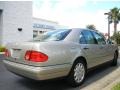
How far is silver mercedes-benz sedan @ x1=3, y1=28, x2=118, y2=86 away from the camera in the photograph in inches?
159

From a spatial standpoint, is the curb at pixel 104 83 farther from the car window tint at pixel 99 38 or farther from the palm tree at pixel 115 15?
the palm tree at pixel 115 15

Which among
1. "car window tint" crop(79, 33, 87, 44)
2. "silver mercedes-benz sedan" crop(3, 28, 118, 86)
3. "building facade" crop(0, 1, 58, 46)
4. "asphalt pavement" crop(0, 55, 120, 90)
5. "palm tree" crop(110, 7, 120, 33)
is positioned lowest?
"asphalt pavement" crop(0, 55, 120, 90)

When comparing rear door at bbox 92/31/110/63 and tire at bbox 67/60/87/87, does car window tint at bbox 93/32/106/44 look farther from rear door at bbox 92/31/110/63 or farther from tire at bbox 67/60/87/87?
tire at bbox 67/60/87/87

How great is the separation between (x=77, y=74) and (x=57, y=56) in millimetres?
1001

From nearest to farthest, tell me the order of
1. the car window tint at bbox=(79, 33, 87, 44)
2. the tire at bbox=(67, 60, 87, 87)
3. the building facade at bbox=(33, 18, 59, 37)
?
1. the tire at bbox=(67, 60, 87, 87)
2. the car window tint at bbox=(79, 33, 87, 44)
3. the building facade at bbox=(33, 18, 59, 37)

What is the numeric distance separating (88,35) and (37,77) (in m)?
2.36

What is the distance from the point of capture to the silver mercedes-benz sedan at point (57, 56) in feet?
13.2

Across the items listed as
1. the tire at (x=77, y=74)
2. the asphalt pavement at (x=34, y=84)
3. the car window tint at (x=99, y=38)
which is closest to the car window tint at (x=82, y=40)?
the tire at (x=77, y=74)

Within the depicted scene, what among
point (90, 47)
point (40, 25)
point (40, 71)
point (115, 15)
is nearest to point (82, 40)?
point (90, 47)

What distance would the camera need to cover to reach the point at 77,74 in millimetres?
4934

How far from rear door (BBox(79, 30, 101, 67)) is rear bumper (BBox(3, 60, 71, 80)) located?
0.93 meters

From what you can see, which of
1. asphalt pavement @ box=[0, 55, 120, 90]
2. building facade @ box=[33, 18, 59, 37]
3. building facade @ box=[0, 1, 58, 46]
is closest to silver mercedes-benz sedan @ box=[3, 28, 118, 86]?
asphalt pavement @ box=[0, 55, 120, 90]

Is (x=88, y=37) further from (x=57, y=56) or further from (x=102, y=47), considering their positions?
(x=57, y=56)

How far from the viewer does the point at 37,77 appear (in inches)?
156
